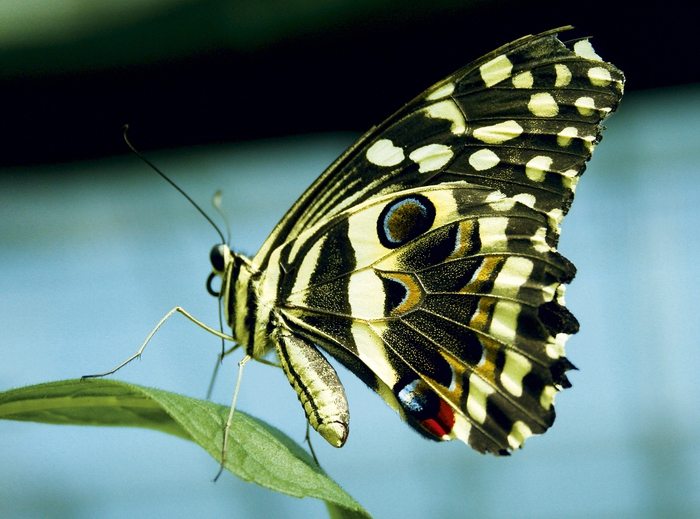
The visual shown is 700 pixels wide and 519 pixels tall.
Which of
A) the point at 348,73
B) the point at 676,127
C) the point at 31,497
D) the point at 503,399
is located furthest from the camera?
the point at 676,127

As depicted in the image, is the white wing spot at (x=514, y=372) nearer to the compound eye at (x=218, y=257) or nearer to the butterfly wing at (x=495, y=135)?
the butterfly wing at (x=495, y=135)

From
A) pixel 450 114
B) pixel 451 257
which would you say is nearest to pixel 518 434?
pixel 451 257

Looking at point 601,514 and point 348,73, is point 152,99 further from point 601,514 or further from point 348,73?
point 601,514

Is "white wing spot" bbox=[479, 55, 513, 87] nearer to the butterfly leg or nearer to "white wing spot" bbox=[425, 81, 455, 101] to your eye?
"white wing spot" bbox=[425, 81, 455, 101]

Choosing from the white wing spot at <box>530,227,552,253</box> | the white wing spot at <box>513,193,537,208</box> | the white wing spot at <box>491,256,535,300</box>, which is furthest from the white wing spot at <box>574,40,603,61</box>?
the white wing spot at <box>491,256,535,300</box>

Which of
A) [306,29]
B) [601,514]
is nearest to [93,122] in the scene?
[306,29]
